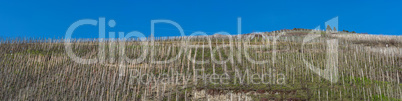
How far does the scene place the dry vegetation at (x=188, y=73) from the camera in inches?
577

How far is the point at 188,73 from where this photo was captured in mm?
17391

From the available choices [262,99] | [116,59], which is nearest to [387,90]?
[262,99]

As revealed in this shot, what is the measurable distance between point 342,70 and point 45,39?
68.6ft

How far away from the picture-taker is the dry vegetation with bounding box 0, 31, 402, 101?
14.6 metres

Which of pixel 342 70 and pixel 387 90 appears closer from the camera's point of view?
pixel 387 90

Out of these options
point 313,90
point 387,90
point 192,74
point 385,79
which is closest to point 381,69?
point 385,79

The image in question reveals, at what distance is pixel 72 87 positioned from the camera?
16188 mm

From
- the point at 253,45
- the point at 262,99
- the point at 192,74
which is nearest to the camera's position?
the point at 262,99

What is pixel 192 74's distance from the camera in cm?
1741

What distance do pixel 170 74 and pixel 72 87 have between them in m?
5.22

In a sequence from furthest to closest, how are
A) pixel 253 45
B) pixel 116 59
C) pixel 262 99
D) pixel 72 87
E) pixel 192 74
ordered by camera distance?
pixel 253 45, pixel 116 59, pixel 192 74, pixel 72 87, pixel 262 99

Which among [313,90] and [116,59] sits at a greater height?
[116,59]

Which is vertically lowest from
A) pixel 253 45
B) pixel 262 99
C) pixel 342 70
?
pixel 262 99

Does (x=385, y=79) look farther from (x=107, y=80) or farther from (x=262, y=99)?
(x=107, y=80)
